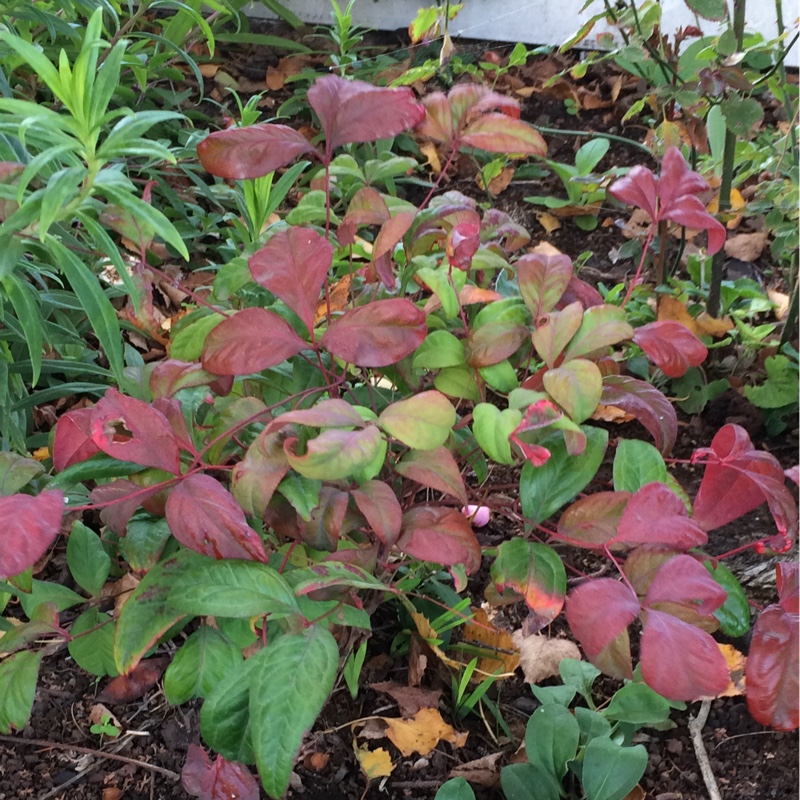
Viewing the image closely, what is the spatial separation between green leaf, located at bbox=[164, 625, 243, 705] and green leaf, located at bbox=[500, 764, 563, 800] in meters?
0.34

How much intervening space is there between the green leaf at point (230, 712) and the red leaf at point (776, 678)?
37 centimetres

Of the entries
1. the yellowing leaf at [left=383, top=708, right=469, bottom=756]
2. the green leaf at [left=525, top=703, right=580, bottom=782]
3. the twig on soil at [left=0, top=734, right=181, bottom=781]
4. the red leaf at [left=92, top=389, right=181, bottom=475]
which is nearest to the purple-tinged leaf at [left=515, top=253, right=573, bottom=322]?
the red leaf at [left=92, top=389, right=181, bottom=475]

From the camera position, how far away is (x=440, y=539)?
66 centimetres

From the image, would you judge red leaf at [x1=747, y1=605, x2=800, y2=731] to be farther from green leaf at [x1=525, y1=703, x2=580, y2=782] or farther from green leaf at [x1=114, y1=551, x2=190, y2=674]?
green leaf at [x1=114, y1=551, x2=190, y2=674]

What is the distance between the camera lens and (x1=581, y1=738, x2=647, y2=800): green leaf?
2.66 ft

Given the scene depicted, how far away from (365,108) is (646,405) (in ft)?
1.19

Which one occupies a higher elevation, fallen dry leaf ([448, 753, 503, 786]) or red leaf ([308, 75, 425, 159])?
red leaf ([308, 75, 425, 159])

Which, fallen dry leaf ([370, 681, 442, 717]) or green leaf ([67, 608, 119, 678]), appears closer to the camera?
green leaf ([67, 608, 119, 678])

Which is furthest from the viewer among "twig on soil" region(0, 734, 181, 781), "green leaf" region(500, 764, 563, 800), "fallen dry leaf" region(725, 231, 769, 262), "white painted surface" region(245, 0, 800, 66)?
"white painted surface" region(245, 0, 800, 66)

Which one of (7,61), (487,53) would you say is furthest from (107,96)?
(487,53)

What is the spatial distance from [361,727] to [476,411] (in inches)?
23.0

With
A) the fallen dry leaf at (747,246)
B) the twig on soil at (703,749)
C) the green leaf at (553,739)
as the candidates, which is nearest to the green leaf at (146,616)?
the green leaf at (553,739)

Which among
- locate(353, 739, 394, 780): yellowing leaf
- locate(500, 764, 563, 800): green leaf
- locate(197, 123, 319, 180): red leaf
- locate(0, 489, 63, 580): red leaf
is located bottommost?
locate(353, 739, 394, 780): yellowing leaf

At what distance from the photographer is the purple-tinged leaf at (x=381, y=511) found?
2.06 feet
